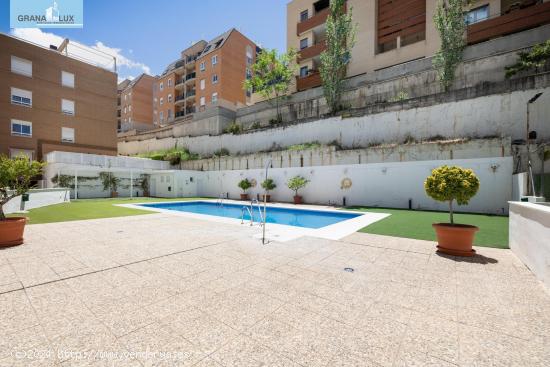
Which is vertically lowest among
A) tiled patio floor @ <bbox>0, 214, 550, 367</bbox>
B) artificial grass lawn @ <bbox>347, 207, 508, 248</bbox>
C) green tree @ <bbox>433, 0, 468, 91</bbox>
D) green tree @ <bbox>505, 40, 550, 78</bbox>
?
artificial grass lawn @ <bbox>347, 207, 508, 248</bbox>

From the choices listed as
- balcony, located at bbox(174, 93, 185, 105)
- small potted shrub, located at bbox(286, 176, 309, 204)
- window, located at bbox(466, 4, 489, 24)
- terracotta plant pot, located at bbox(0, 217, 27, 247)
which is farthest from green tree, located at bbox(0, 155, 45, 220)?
balcony, located at bbox(174, 93, 185, 105)

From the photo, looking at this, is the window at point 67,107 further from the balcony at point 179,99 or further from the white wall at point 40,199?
the balcony at point 179,99

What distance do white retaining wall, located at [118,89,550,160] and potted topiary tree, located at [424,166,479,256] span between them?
1294 cm

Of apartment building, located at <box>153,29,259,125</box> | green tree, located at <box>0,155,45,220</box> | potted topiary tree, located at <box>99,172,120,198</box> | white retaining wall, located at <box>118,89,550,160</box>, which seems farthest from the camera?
apartment building, located at <box>153,29,259,125</box>

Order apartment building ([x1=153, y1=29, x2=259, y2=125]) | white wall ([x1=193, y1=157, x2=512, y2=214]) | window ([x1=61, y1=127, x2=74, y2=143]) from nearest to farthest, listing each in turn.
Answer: white wall ([x1=193, y1=157, x2=512, y2=214]) → window ([x1=61, y1=127, x2=74, y2=143]) → apartment building ([x1=153, y1=29, x2=259, y2=125])

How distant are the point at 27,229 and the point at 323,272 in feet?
34.0

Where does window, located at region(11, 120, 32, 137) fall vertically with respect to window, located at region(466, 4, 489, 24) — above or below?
below

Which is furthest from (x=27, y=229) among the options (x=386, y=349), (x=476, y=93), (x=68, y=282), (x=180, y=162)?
(x=476, y=93)

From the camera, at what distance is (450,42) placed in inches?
701

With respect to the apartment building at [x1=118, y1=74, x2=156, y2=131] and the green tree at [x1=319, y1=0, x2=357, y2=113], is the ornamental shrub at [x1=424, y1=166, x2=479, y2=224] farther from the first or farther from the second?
the apartment building at [x1=118, y1=74, x2=156, y2=131]

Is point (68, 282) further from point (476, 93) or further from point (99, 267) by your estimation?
point (476, 93)

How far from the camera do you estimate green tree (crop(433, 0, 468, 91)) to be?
17.7 metres

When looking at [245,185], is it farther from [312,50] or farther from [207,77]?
[207,77]

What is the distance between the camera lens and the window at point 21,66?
72.0 ft
